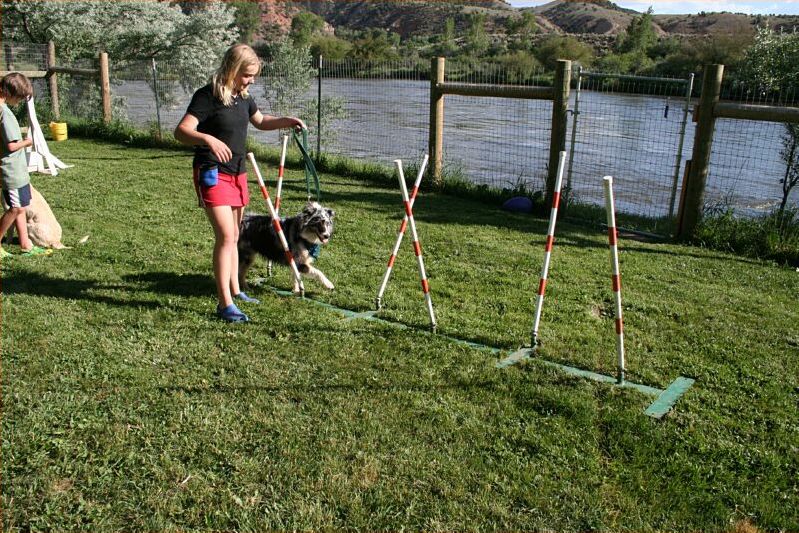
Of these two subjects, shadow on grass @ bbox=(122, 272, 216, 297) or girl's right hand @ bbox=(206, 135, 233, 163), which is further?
A: shadow on grass @ bbox=(122, 272, 216, 297)

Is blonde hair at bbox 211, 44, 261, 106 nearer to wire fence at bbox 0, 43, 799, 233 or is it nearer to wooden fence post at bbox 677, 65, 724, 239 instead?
wooden fence post at bbox 677, 65, 724, 239

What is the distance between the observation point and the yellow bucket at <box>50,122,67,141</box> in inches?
572

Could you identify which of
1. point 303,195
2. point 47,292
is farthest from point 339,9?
point 47,292

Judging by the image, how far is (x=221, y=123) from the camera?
15.1 feet

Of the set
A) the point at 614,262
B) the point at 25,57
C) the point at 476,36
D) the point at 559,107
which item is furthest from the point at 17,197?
the point at 476,36

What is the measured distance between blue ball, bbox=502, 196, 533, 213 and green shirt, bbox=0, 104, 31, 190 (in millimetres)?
6145

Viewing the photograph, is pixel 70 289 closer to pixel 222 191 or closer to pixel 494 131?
pixel 222 191

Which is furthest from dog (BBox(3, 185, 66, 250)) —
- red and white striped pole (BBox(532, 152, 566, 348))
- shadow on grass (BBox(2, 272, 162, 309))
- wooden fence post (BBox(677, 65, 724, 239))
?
wooden fence post (BBox(677, 65, 724, 239))

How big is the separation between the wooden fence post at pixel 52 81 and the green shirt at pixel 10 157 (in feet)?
38.9

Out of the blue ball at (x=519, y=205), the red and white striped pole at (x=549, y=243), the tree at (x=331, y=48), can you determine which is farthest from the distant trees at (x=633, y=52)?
the red and white striped pole at (x=549, y=243)

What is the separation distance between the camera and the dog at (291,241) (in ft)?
18.1

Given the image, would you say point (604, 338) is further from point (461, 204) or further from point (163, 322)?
point (461, 204)

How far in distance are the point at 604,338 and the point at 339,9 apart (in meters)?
44.6

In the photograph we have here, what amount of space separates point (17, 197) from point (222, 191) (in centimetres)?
276
